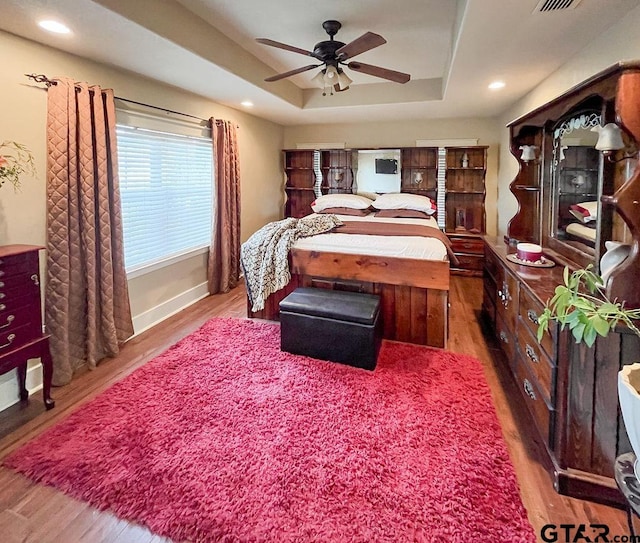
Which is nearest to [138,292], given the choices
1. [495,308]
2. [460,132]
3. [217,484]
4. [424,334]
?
[217,484]

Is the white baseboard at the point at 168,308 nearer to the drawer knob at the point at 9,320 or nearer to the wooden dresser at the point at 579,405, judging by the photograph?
the drawer knob at the point at 9,320

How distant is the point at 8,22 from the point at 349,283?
107 inches

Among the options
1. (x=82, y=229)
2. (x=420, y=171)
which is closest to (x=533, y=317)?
(x=82, y=229)

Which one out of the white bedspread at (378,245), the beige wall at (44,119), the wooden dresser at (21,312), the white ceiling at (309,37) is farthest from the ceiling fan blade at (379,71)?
the wooden dresser at (21,312)

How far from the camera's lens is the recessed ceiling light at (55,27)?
212 centimetres

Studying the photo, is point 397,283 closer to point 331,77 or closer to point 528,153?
point 528,153

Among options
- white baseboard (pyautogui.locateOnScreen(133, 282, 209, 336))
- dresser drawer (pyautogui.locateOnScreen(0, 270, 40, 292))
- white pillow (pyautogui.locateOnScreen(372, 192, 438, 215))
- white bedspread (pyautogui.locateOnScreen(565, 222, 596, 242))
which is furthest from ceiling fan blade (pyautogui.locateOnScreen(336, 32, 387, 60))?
white baseboard (pyautogui.locateOnScreen(133, 282, 209, 336))

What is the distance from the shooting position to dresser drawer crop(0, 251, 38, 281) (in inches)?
77.7

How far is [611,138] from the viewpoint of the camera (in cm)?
161

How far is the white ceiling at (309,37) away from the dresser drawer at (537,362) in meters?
1.69

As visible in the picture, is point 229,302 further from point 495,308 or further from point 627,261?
point 627,261

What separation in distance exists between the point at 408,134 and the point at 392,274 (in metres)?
3.26

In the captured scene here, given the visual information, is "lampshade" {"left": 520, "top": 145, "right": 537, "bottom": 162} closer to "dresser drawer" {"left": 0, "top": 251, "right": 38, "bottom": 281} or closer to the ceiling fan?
the ceiling fan

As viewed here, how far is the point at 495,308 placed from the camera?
2902 mm
